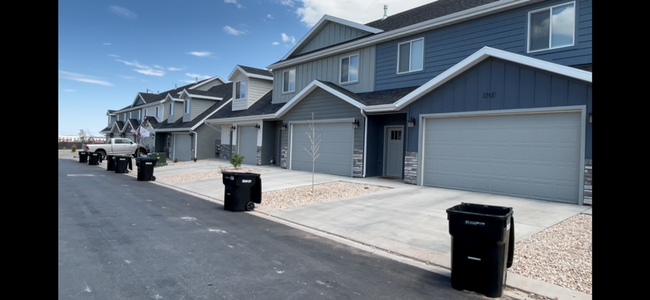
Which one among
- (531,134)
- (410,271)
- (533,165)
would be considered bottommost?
(410,271)

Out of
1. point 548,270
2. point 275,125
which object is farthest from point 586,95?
point 275,125

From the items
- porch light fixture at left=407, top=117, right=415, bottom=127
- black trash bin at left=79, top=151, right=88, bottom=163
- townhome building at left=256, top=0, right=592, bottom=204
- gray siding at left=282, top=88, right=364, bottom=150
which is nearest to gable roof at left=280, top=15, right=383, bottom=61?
townhome building at left=256, top=0, right=592, bottom=204

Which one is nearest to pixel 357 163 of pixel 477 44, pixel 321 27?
pixel 477 44

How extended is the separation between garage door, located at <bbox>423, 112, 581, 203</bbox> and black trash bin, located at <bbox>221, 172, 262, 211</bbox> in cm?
603

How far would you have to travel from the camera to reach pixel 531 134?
10.3 meters

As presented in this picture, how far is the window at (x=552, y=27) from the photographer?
10945 mm

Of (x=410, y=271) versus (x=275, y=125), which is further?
(x=275, y=125)

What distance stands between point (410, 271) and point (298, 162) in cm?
1331

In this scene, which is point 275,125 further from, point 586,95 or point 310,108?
point 586,95

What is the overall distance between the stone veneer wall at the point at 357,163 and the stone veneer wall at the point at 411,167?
7.41ft

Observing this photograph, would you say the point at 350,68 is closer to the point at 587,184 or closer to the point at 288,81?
the point at 288,81

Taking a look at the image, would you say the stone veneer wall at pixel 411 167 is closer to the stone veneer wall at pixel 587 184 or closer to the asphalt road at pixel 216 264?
the stone veneer wall at pixel 587 184

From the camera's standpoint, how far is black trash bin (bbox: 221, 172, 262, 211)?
9547mm

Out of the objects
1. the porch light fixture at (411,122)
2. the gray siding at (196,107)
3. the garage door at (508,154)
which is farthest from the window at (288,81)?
the gray siding at (196,107)
